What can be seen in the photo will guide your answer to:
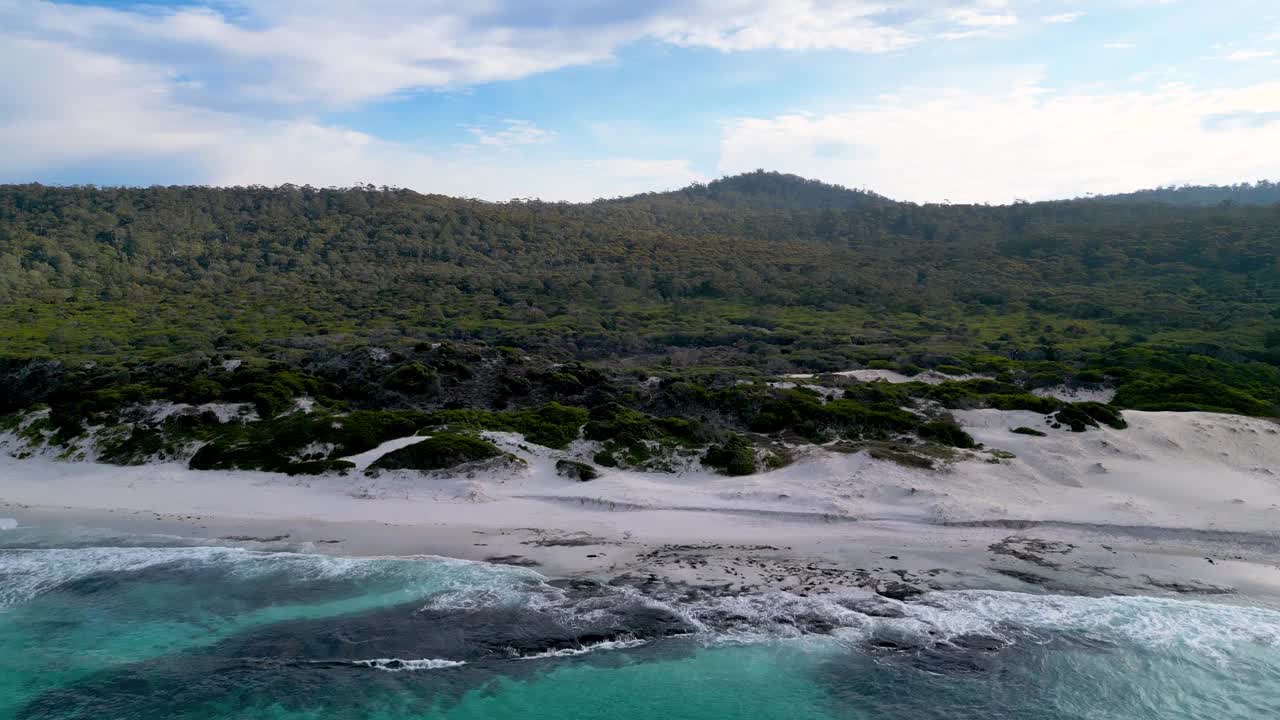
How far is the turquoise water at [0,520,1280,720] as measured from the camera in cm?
1070

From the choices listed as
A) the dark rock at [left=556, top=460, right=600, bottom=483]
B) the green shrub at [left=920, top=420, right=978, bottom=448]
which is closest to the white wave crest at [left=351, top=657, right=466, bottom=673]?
the dark rock at [left=556, top=460, right=600, bottom=483]

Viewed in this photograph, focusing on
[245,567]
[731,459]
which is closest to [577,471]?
[731,459]

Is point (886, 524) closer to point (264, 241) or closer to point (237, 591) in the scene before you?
point (237, 591)

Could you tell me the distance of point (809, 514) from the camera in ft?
57.3

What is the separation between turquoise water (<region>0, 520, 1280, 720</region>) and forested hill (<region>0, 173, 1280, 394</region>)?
25602mm

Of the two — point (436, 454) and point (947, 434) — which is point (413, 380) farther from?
point (947, 434)

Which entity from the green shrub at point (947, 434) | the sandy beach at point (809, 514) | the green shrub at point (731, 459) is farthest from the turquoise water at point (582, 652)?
the green shrub at point (947, 434)

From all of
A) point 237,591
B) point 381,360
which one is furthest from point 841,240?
→ point 237,591

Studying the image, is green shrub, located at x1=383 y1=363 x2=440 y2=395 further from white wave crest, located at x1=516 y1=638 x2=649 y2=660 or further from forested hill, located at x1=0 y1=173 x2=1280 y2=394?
white wave crest, located at x1=516 y1=638 x2=649 y2=660

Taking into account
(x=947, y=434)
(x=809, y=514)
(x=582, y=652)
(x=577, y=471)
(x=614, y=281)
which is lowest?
(x=582, y=652)

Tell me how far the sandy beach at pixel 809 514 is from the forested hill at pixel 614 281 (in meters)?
17.3

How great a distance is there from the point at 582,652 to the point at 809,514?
7339 millimetres

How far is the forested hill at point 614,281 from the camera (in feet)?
149

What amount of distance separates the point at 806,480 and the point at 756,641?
7.73m
